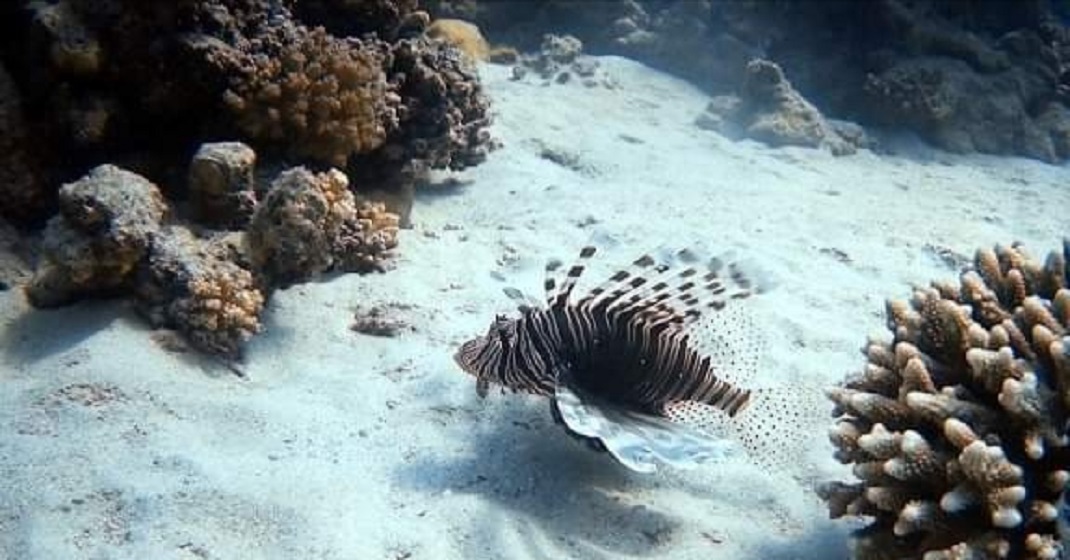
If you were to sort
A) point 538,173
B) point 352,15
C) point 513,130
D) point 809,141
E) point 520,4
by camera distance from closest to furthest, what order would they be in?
1. point 352,15
2. point 538,173
3. point 513,130
4. point 809,141
5. point 520,4

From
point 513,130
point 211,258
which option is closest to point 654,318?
point 211,258

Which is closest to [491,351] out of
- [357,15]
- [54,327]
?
[54,327]

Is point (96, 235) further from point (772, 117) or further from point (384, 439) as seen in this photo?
point (772, 117)

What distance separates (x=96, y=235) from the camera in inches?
138

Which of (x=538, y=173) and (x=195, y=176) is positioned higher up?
(x=195, y=176)

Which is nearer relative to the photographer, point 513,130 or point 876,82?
point 513,130

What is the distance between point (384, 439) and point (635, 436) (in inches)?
44.4

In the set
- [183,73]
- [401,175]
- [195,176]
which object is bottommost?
[401,175]

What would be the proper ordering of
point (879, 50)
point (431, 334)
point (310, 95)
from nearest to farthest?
1. point (431, 334)
2. point (310, 95)
3. point (879, 50)

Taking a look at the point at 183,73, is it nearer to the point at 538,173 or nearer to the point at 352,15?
the point at 352,15

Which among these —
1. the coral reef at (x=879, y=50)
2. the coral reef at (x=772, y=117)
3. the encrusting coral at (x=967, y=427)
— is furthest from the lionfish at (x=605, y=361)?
the coral reef at (x=879, y=50)

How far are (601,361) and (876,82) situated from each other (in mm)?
8102

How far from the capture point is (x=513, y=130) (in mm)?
7344

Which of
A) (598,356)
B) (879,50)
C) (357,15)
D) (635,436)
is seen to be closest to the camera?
(635,436)
